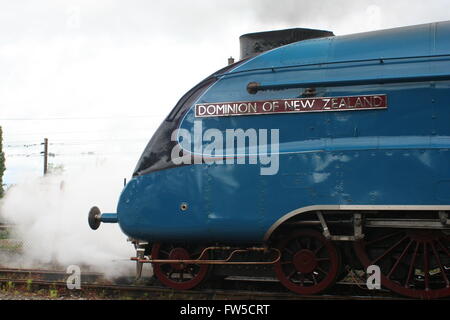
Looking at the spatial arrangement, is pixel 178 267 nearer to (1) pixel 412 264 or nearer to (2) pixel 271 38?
(1) pixel 412 264

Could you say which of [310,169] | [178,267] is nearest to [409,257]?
[310,169]

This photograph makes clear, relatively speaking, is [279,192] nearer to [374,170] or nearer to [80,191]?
[374,170]

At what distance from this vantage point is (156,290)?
6.58 metres

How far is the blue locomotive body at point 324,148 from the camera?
524 centimetres

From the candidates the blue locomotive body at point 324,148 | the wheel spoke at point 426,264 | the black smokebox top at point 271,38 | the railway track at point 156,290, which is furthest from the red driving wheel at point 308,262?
the black smokebox top at point 271,38

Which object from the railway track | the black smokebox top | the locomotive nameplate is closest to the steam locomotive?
the locomotive nameplate

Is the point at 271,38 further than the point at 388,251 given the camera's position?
Yes

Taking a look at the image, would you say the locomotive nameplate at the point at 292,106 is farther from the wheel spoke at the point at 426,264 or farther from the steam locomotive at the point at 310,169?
the wheel spoke at the point at 426,264

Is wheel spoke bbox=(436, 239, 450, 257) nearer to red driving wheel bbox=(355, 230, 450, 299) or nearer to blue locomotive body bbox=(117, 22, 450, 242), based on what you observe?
red driving wheel bbox=(355, 230, 450, 299)

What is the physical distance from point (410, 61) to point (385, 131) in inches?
35.1

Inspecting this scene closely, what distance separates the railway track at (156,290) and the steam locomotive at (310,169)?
20 cm

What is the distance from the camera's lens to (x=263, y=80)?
612 centimetres

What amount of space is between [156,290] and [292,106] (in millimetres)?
3184

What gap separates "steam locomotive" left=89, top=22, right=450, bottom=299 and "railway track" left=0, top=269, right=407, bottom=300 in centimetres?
20
